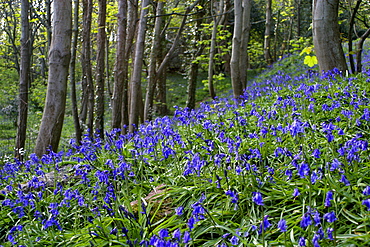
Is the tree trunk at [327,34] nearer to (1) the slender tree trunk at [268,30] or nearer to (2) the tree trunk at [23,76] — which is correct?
(2) the tree trunk at [23,76]

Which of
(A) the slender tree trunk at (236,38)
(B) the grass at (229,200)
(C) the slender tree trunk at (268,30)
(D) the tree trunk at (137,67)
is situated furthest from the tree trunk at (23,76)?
(C) the slender tree trunk at (268,30)

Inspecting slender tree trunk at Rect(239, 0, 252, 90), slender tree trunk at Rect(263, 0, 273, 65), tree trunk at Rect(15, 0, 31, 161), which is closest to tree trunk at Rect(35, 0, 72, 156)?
tree trunk at Rect(15, 0, 31, 161)

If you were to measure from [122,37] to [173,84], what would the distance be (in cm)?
1340

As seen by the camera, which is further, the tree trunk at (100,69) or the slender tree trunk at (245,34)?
the slender tree trunk at (245,34)

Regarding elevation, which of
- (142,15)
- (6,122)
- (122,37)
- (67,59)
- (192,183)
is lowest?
(6,122)

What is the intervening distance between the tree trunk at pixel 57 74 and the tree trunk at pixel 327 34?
4.59 m

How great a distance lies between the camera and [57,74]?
5.02 metres

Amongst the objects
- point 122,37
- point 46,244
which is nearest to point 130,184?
point 46,244

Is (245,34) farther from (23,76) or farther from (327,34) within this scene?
(23,76)

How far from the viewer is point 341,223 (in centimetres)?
239

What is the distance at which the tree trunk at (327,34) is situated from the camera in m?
6.10

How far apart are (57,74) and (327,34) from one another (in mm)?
5033

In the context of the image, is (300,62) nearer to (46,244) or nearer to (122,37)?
(122,37)

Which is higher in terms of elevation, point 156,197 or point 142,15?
point 142,15
